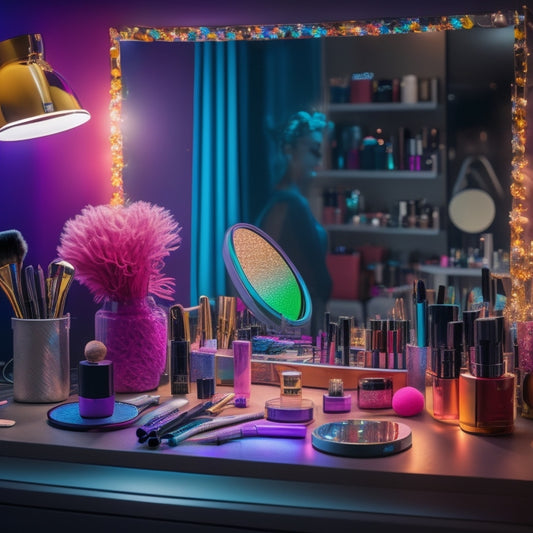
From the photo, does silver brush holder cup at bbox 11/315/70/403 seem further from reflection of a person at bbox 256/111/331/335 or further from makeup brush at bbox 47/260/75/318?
reflection of a person at bbox 256/111/331/335

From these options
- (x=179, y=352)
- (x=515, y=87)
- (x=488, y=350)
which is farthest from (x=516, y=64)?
(x=179, y=352)

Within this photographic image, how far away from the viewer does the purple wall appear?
1554 mm

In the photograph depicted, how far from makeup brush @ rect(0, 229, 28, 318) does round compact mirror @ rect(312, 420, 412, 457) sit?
0.57 meters

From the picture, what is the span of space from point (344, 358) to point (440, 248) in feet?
0.87

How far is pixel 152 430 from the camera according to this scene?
1.02 m

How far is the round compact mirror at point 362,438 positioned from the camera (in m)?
0.97

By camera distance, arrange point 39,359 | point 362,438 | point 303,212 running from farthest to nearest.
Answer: point 303,212
point 39,359
point 362,438

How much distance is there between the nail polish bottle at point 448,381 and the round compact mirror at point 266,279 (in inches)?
13.2

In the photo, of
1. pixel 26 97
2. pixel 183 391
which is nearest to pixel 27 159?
pixel 26 97

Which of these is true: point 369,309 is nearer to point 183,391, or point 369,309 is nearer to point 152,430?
point 183,391

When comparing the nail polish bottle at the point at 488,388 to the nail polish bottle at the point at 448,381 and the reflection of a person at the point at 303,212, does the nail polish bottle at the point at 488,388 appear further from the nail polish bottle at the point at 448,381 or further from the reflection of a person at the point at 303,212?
the reflection of a person at the point at 303,212

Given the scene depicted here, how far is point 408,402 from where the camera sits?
1.17 metres

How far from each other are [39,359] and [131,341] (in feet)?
0.52

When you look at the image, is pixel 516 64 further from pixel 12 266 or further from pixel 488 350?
pixel 12 266
